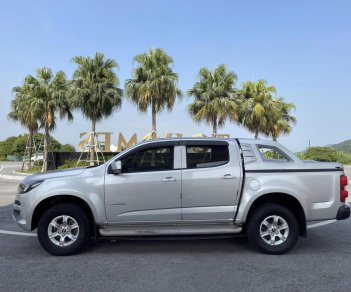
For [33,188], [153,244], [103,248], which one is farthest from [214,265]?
[33,188]

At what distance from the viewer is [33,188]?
19.2ft

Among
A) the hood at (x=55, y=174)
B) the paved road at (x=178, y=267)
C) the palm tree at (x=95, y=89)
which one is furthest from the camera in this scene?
the palm tree at (x=95, y=89)

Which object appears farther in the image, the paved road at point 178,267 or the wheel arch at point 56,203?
the wheel arch at point 56,203

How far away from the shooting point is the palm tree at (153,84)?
25.9 metres

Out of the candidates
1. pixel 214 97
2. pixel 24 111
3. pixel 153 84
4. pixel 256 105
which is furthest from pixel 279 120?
pixel 24 111

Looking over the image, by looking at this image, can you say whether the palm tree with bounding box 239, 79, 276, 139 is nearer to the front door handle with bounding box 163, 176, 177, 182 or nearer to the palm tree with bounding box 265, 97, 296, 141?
the palm tree with bounding box 265, 97, 296, 141

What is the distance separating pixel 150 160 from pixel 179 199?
0.78m

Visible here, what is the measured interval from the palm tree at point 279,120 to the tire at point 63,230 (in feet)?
102

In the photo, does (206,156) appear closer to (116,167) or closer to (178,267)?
(116,167)

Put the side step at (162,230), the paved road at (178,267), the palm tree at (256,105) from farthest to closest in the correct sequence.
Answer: the palm tree at (256,105), the side step at (162,230), the paved road at (178,267)

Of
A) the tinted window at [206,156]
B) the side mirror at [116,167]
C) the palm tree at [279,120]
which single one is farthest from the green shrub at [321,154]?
the side mirror at [116,167]

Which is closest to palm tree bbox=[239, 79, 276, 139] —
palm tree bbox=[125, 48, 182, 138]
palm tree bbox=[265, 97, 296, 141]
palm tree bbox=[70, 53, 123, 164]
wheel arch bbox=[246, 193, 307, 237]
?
palm tree bbox=[265, 97, 296, 141]

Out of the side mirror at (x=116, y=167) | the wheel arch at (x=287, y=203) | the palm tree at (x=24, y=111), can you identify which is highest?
the palm tree at (x=24, y=111)

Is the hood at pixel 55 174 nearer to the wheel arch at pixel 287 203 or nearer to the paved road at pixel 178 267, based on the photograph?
the paved road at pixel 178 267
